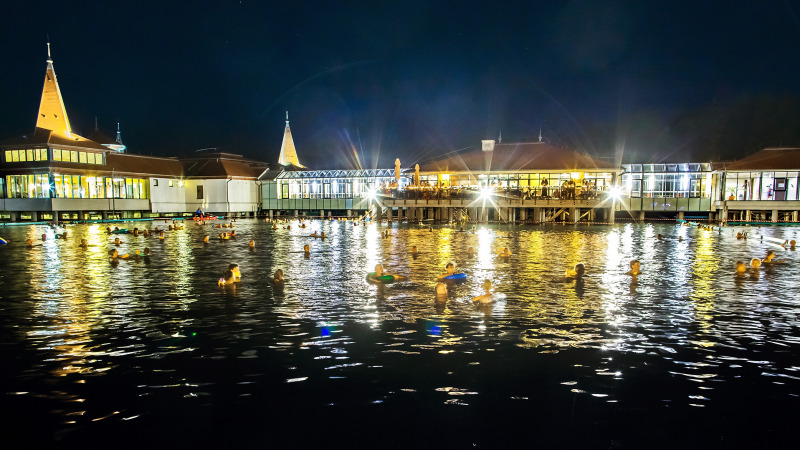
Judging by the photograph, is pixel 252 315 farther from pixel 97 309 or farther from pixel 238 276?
pixel 238 276

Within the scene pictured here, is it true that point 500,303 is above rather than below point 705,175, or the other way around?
below

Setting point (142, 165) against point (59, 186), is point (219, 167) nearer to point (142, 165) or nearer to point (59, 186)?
point (142, 165)

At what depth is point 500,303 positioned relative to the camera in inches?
559

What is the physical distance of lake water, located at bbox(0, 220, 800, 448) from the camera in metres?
6.86

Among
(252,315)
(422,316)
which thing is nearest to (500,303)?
(422,316)

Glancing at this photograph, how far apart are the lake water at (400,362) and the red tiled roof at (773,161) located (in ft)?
157

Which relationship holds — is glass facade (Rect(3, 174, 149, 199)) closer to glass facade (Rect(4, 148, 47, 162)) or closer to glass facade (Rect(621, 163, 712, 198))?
glass facade (Rect(4, 148, 47, 162))

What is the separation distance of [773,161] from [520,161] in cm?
2710

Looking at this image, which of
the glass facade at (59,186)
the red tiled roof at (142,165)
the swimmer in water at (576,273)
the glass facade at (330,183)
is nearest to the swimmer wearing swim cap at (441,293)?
the swimmer in water at (576,273)

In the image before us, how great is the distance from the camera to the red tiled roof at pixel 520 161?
58.1 meters

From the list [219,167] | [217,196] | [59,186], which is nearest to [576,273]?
[59,186]

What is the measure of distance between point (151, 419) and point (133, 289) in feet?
34.5

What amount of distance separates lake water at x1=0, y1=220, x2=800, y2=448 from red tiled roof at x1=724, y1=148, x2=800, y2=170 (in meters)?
A: 47.7

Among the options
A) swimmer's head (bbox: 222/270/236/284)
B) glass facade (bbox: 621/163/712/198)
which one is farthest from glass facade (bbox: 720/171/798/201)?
swimmer's head (bbox: 222/270/236/284)
